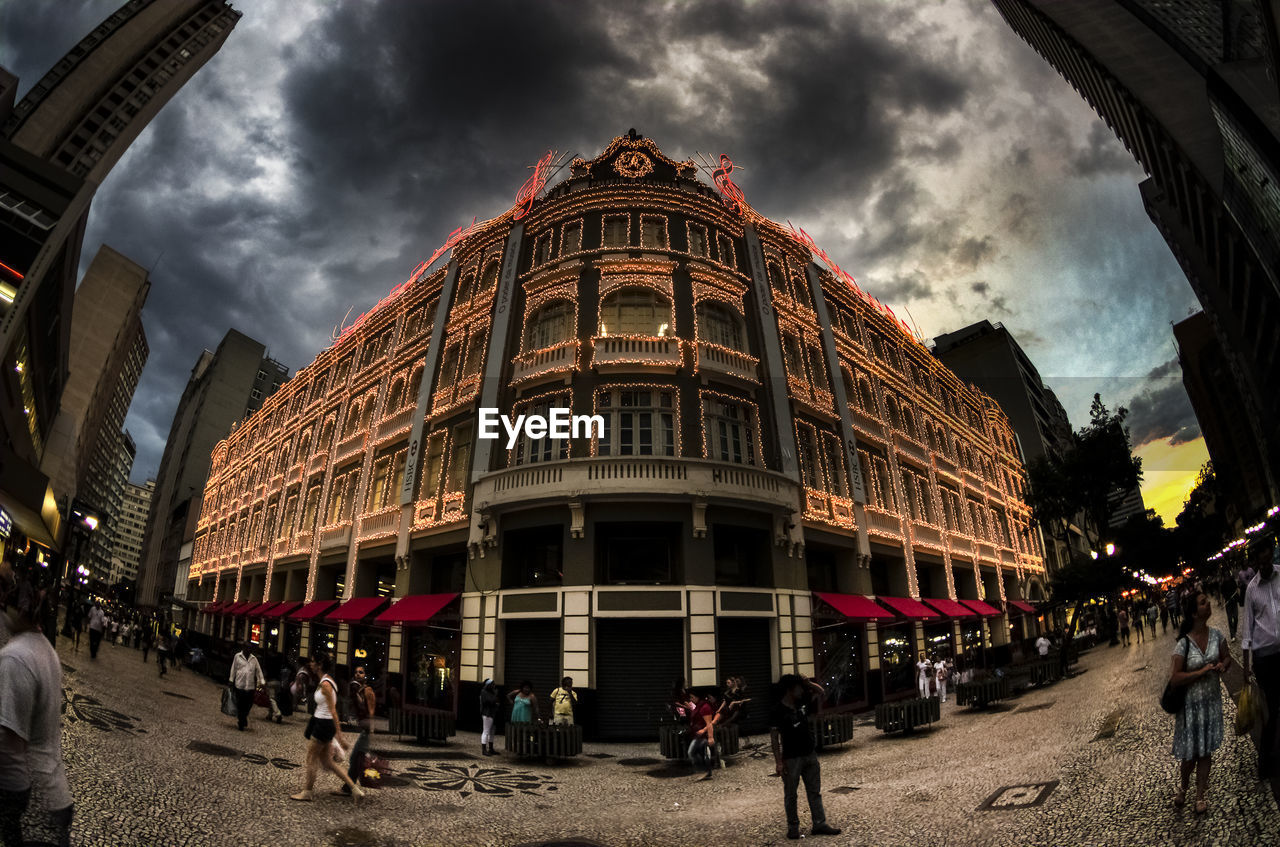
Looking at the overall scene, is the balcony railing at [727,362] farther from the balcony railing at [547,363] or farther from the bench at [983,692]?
the bench at [983,692]

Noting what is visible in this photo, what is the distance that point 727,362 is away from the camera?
19.8 meters

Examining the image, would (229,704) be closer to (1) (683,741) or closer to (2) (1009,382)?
(1) (683,741)

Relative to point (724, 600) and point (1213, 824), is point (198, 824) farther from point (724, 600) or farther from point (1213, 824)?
point (724, 600)

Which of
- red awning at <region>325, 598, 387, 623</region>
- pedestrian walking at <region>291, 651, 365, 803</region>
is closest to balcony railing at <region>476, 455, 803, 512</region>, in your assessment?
red awning at <region>325, 598, 387, 623</region>

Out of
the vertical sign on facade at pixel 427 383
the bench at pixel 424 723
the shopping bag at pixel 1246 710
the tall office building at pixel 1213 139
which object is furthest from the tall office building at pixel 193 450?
the tall office building at pixel 1213 139

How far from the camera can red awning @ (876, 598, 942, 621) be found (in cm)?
2089

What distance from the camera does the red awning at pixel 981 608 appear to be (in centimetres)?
2691

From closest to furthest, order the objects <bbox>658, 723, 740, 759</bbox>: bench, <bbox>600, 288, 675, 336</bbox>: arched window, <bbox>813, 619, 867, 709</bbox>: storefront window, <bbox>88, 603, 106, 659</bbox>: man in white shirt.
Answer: <bbox>658, 723, 740, 759</bbox>: bench
<bbox>813, 619, 867, 709</bbox>: storefront window
<bbox>88, 603, 106, 659</bbox>: man in white shirt
<bbox>600, 288, 675, 336</bbox>: arched window

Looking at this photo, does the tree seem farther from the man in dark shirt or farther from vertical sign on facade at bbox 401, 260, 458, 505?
vertical sign on facade at bbox 401, 260, 458, 505

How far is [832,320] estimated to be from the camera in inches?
1064

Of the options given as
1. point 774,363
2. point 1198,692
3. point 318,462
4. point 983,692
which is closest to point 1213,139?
point 774,363

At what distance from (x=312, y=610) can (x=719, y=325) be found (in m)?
20.9

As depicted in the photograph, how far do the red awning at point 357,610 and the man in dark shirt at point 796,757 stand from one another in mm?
18063

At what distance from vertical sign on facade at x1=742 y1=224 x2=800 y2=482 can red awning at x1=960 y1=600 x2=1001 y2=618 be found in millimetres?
14734
